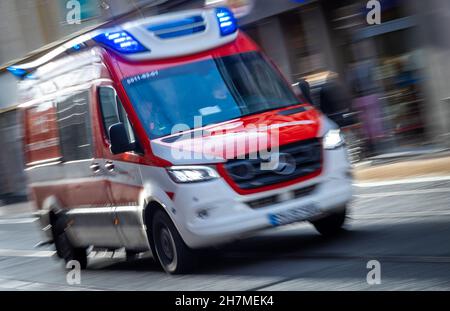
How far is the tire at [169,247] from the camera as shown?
33.3 feet

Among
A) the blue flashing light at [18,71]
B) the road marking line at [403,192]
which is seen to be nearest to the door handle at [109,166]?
the blue flashing light at [18,71]

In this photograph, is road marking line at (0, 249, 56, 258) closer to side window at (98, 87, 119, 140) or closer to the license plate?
side window at (98, 87, 119, 140)

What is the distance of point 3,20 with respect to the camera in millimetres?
38562

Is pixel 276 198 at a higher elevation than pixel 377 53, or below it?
below

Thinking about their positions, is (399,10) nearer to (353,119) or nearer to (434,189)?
(353,119)

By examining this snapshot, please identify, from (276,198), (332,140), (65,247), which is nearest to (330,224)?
(332,140)

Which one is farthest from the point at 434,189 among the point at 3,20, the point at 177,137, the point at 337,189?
the point at 3,20

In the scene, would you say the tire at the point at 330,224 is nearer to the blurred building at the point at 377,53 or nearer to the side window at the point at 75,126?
the side window at the point at 75,126

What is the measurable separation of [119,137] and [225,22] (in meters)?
1.87

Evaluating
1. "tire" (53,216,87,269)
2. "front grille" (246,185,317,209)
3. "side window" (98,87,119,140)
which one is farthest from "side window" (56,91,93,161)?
"front grille" (246,185,317,209)

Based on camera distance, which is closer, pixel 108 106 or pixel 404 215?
pixel 108 106

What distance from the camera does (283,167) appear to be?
1001 cm

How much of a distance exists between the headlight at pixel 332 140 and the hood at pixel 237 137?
12 centimetres

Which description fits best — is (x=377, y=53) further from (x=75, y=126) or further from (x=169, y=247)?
(x=169, y=247)
